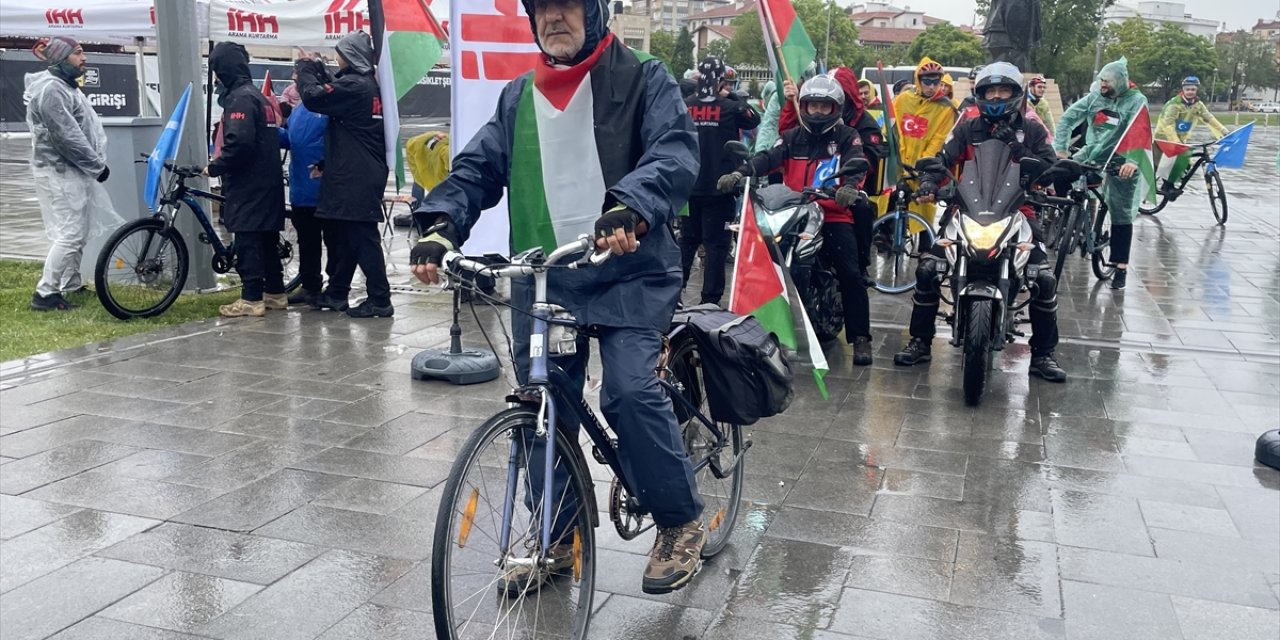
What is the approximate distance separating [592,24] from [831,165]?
466cm

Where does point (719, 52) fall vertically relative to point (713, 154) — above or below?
above

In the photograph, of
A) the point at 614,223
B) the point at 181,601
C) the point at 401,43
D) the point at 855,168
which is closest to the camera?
the point at 614,223

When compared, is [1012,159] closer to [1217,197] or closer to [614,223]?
[614,223]

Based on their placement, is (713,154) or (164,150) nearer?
(164,150)

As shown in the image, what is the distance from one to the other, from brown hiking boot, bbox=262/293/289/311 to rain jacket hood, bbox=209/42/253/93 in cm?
158

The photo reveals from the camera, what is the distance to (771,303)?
4.46 metres

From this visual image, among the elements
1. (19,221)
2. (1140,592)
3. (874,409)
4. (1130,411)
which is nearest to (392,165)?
(874,409)

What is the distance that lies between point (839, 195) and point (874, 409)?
1.52m

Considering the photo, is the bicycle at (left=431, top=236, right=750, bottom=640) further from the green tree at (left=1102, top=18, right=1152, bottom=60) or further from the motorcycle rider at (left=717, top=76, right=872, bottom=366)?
the green tree at (left=1102, top=18, right=1152, bottom=60)

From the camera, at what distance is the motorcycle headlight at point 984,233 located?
267 inches

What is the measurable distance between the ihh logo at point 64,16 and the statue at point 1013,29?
1106 cm

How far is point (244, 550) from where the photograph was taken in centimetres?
426

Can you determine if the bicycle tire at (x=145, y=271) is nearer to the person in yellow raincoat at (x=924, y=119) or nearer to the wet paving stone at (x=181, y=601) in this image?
the wet paving stone at (x=181, y=601)

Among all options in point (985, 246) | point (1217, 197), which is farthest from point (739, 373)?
point (1217, 197)
